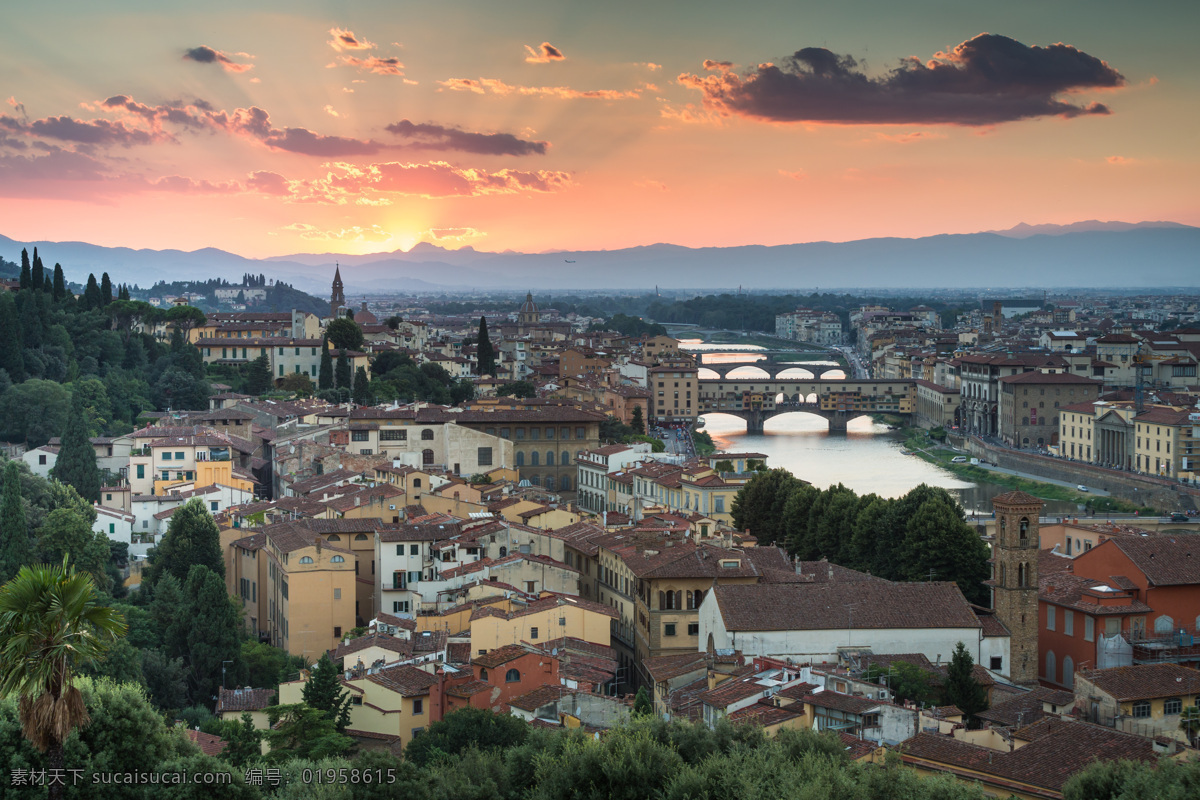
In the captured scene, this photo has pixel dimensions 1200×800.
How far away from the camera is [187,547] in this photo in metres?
17.1

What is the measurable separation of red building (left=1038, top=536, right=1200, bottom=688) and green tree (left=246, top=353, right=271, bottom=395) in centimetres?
2443

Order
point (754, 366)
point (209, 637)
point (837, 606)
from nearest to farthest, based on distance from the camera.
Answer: point (837, 606)
point (209, 637)
point (754, 366)

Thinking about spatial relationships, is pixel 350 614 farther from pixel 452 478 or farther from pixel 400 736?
pixel 452 478

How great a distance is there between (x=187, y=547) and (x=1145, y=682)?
1120 centimetres

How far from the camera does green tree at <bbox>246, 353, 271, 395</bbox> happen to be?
1407 inches

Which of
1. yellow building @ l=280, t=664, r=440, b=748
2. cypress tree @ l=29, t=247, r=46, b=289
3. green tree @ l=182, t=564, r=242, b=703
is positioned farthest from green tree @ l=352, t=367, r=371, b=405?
yellow building @ l=280, t=664, r=440, b=748

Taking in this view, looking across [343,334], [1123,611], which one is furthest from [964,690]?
[343,334]

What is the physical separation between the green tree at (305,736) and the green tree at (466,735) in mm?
516

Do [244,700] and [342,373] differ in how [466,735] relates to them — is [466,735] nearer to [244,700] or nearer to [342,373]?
[244,700]

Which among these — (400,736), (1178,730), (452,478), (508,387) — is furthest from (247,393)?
(1178,730)

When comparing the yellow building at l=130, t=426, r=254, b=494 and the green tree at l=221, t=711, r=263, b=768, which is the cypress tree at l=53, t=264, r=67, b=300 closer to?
the yellow building at l=130, t=426, r=254, b=494

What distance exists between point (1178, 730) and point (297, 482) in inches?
634

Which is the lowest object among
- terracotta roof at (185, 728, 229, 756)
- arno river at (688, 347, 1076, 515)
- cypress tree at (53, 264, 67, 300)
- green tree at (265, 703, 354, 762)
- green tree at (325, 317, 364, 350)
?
arno river at (688, 347, 1076, 515)

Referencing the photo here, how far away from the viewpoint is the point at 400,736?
1097 cm
